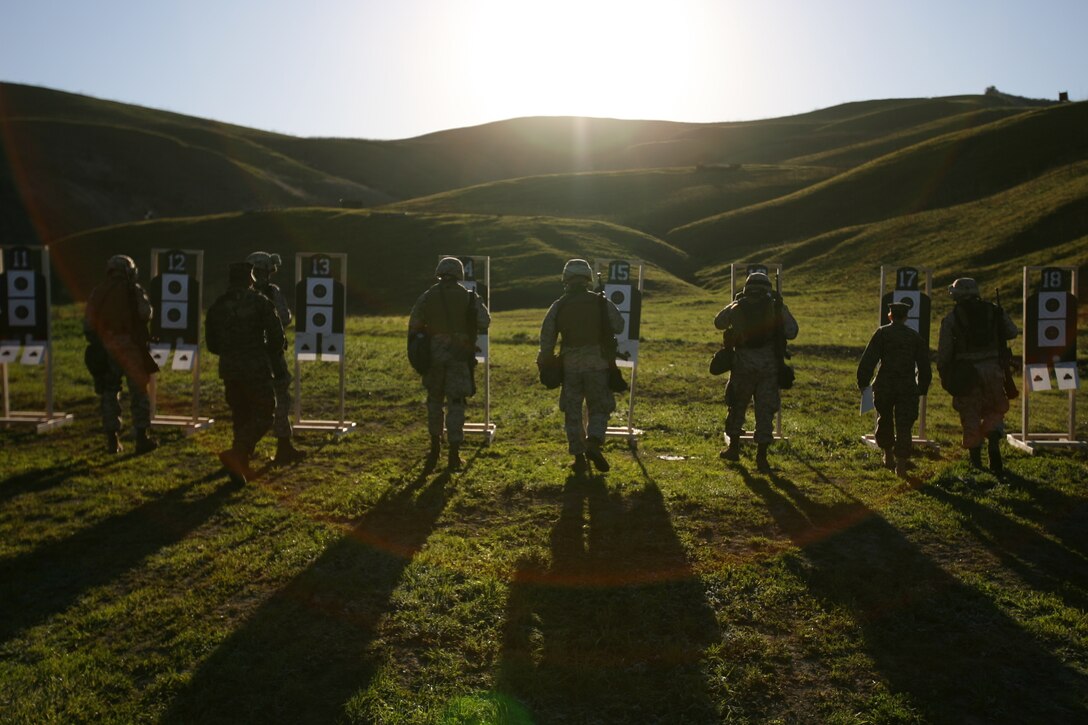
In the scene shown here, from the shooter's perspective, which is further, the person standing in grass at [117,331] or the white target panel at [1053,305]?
the white target panel at [1053,305]

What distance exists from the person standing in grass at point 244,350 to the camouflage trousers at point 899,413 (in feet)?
29.5

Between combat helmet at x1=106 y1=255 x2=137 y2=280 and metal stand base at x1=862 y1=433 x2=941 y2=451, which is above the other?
combat helmet at x1=106 y1=255 x2=137 y2=280

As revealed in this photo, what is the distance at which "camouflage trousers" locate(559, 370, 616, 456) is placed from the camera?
37.9ft

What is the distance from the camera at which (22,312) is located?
609 inches

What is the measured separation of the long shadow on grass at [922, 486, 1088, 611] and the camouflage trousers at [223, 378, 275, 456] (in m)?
9.37

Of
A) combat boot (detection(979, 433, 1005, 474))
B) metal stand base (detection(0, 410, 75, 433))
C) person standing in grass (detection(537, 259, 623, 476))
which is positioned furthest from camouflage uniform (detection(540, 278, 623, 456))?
metal stand base (detection(0, 410, 75, 433))

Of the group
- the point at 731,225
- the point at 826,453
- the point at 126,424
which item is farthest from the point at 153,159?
the point at 826,453

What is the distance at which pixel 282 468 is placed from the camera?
40.7ft

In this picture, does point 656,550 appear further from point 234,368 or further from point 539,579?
point 234,368

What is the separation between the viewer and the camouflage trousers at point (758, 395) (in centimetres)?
1209

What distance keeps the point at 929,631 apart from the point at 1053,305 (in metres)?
9.78

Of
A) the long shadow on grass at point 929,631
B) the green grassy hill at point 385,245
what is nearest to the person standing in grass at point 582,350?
the long shadow on grass at point 929,631

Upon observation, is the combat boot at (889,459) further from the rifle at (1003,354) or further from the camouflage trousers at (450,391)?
the camouflage trousers at (450,391)

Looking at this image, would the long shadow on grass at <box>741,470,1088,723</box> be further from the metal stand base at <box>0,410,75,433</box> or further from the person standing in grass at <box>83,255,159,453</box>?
the metal stand base at <box>0,410,75,433</box>
